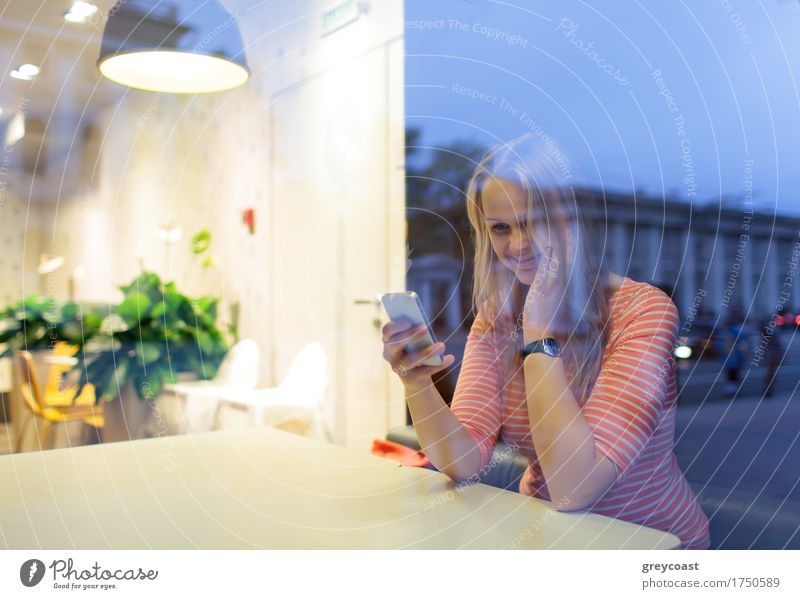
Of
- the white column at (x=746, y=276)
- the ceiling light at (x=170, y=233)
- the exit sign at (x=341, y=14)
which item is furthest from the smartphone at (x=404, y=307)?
the ceiling light at (x=170, y=233)

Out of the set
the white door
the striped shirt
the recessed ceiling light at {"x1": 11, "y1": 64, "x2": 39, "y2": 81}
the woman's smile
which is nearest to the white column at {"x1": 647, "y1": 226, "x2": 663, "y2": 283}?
the striped shirt

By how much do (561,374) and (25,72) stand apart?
2.54 ft

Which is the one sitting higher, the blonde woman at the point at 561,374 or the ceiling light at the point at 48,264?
the ceiling light at the point at 48,264

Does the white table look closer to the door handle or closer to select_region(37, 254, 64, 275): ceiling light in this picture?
select_region(37, 254, 64, 275): ceiling light

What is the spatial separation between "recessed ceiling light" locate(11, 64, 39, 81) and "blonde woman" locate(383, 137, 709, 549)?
1.93 ft

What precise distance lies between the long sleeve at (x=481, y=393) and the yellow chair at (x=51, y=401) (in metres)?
0.54

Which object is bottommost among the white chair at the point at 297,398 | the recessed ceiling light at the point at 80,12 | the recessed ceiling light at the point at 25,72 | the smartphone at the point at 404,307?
the white chair at the point at 297,398

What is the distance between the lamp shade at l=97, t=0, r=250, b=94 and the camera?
0.90m

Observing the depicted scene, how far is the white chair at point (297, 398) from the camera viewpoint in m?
1.26

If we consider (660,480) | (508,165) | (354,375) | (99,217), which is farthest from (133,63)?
(660,480)

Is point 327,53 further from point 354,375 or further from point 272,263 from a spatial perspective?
point 354,375
